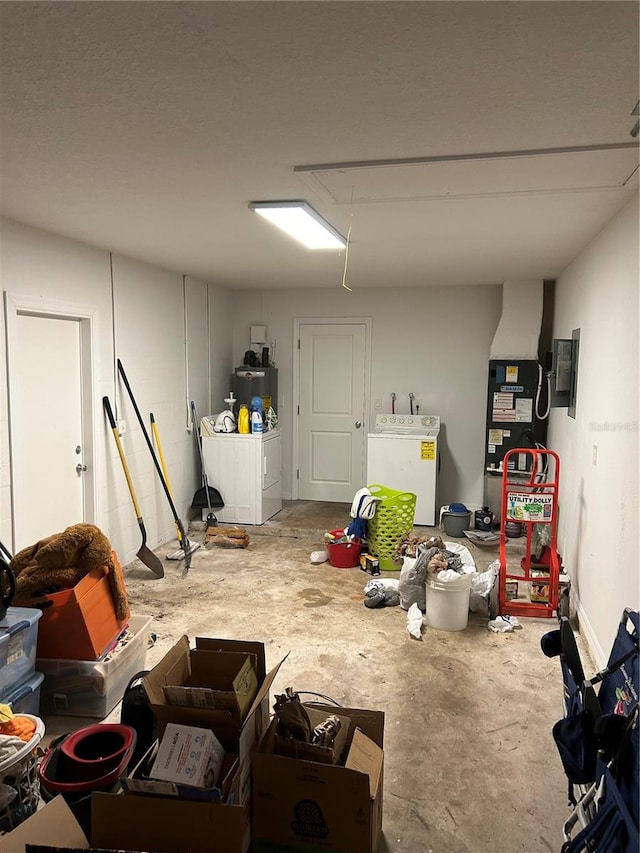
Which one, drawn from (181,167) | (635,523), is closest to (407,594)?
(635,523)

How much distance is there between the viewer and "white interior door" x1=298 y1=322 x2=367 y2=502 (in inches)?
259

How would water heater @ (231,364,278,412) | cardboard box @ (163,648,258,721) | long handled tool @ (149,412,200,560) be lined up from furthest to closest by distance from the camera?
water heater @ (231,364,278,412) < long handled tool @ (149,412,200,560) < cardboard box @ (163,648,258,721)

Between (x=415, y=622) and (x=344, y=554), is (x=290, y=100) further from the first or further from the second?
(x=344, y=554)

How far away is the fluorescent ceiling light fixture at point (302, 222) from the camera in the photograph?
117 inches

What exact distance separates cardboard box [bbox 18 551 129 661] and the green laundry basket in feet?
7.59

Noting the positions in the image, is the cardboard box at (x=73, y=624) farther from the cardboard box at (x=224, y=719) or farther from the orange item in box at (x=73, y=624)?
the cardboard box at (x=224, y=719)

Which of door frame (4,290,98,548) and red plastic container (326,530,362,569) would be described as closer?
door frame (4,290,98,548)

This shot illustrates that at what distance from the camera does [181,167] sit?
2445mm

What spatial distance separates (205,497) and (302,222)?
129 inches

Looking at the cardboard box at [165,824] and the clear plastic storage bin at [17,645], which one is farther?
the clear plastic storage bin at [17,645]

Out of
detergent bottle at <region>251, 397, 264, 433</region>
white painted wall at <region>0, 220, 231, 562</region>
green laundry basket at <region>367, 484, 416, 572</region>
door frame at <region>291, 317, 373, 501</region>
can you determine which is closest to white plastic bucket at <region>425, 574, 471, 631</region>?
green laundry basket at <region>367, 484, 416, 572</region>

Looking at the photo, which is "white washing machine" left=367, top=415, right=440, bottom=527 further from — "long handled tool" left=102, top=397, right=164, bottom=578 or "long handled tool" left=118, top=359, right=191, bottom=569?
"long handled tool" left=102, top=397, right=164, bottom=578

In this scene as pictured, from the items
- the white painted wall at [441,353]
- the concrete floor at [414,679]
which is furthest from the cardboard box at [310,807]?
the white painted wall at [441,353]

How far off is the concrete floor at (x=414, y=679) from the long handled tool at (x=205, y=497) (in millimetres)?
769
